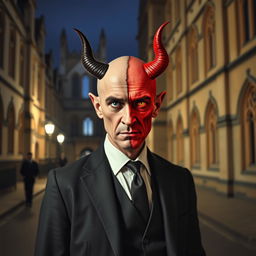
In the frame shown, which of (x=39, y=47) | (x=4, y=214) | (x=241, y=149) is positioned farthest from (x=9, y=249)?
(x=39, y=47)

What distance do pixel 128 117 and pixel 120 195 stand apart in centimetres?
40

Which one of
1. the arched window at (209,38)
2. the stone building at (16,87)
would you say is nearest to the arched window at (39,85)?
the stone building at (16,87)

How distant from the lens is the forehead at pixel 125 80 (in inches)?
62.8

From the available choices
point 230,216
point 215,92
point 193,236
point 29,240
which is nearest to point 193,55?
point 215,92

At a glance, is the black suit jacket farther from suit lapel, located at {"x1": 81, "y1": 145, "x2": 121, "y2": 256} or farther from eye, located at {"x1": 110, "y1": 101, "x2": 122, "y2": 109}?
eye, located at {"x1": 110, "y1": 101, "x2": 122, "y2": 109}

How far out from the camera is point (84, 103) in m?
50.9

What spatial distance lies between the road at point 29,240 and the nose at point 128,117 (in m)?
4.30

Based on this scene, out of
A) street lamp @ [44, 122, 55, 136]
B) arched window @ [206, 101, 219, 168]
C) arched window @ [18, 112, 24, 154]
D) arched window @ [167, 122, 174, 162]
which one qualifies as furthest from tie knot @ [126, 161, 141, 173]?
arched window @ [167, 122, 174, 162]

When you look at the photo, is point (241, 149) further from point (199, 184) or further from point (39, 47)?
point (39, 47)

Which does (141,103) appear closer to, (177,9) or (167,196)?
(167,196)

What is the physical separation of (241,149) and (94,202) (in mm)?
11076

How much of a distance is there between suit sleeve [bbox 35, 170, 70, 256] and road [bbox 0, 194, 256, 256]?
13.4ft

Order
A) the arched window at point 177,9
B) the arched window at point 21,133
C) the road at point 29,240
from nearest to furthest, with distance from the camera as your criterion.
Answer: the road at point 29,240 < the arched window at point 21,133 < the arched window at point 177,9

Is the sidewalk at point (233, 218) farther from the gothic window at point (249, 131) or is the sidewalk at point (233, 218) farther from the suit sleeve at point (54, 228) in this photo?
the suit sleeve at point (54, 228)
